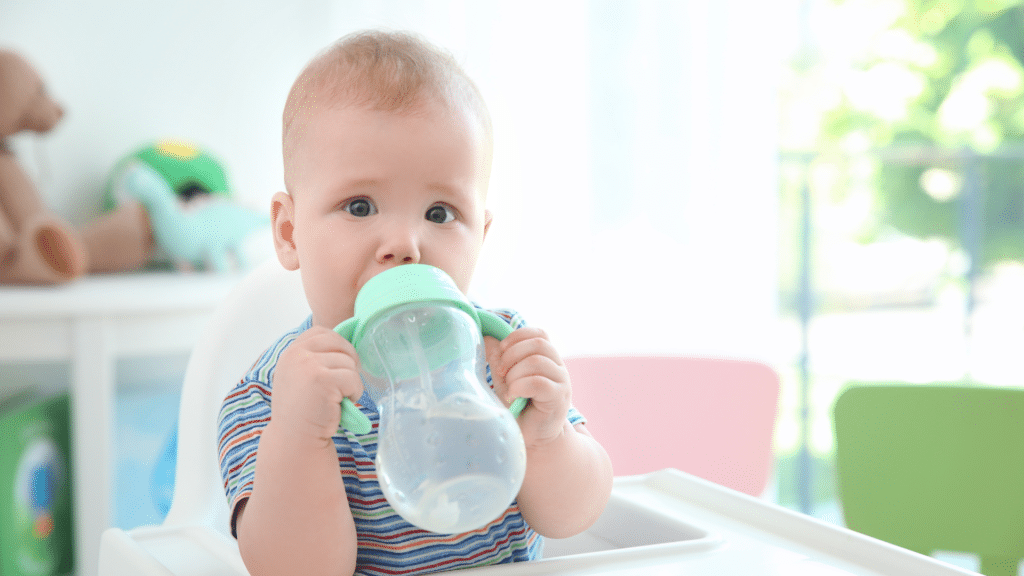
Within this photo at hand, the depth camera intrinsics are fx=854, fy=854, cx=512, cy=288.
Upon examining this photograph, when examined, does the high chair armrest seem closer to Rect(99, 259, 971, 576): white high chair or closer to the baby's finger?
Rect(99, 259, 971, 576): white high chair

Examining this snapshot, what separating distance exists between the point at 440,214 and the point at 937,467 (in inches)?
31.4

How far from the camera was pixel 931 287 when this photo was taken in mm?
4621

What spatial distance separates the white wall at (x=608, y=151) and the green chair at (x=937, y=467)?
2.63 ft

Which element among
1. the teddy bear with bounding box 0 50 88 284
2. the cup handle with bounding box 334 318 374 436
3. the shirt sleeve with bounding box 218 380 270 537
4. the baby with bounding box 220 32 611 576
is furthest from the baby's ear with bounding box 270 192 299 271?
the teddy bear with bounding box 0 50 88 284

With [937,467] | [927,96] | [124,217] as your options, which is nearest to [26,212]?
[124,217]

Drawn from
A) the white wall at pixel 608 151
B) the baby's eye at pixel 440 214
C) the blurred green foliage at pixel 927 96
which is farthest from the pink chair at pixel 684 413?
the blurred green foliage at pixel 927 96

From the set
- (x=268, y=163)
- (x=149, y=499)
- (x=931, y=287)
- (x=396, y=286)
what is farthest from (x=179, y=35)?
(x=931, y=287)

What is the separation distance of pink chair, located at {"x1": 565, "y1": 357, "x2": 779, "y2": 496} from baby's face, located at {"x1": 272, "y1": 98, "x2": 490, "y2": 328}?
713mm

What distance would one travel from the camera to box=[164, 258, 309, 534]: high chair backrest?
2.81 ft

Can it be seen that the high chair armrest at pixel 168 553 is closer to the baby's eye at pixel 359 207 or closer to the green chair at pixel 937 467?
the baby's eye at pixel 359 207

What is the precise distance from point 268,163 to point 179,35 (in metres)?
0.38

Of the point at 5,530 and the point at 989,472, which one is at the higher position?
the point at 989,472

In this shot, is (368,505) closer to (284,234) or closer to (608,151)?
(284,234)

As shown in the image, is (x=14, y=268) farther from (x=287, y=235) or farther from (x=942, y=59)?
(x=942, y=59)
